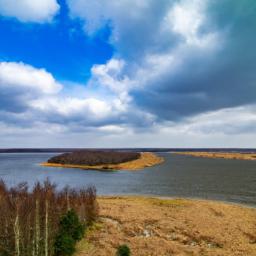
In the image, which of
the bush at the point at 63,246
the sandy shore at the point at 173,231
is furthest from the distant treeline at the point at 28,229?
the sandy shore at the point at 173,231

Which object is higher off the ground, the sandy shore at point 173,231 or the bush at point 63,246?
the bush at point 63,246

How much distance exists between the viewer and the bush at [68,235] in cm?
1591

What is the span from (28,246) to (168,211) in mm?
15138

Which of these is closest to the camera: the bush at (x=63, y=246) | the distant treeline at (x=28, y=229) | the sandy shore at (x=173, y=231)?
the distant treeline at (x=28, y=229)

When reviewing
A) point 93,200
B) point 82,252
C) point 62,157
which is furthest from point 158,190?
point 62,157

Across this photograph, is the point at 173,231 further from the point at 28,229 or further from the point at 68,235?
the point at 28,229

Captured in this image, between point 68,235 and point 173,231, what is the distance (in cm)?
715

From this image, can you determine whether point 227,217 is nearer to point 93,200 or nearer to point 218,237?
point 218,237

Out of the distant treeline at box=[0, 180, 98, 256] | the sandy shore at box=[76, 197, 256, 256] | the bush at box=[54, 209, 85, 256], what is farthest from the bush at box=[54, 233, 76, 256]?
the sandy shore at box=[76, 197, 256, 256]

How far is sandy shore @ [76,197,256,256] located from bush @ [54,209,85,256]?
23.2 inches

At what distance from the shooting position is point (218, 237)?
1964 cm

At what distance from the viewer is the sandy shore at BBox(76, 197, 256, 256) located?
17141mm

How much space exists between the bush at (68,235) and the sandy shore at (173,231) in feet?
1.94

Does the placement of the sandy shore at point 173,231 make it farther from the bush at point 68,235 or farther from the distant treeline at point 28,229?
the distant treeline at point 28,229
